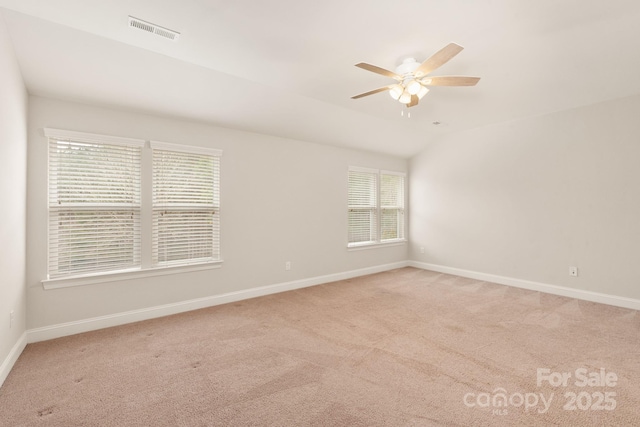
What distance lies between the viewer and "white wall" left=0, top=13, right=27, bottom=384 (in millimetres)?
2211

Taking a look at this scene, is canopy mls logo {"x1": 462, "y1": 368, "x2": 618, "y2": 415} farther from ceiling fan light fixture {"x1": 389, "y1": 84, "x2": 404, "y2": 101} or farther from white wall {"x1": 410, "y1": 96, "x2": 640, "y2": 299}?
ceiling fan light fixture {"x1": 389, "y1": 84, "x2": 404, "y2": 101}

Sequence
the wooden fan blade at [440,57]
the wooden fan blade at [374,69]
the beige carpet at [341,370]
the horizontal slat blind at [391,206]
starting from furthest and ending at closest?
the horizontal slat blind at [391,206] < the wooden fan blade at [374,69] < the wooden fan blade at [440,57] < the beige carpet at [341,370]

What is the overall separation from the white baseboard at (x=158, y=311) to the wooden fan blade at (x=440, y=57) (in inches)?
136

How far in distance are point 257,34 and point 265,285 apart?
3280mm

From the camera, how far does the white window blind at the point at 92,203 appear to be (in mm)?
3068

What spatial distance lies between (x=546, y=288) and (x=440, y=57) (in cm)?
414

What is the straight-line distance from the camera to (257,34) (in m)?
2.50

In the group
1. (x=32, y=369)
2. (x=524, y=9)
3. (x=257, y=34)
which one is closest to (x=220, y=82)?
(x=257, y=34)

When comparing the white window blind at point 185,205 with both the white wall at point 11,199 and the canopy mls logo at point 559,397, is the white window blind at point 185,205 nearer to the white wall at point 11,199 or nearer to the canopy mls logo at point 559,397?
the white wall at point 11,199

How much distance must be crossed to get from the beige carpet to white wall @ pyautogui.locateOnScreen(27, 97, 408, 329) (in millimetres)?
367

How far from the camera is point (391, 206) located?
6.42 meters

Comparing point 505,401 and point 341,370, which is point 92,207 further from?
point 505,401

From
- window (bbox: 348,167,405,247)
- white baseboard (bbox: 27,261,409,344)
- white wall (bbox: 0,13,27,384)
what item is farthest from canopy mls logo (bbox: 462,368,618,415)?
window (bbox: 348,167,405,247)

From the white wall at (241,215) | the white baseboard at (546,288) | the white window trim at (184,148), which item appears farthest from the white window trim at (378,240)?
the white window trim at (184,148)
